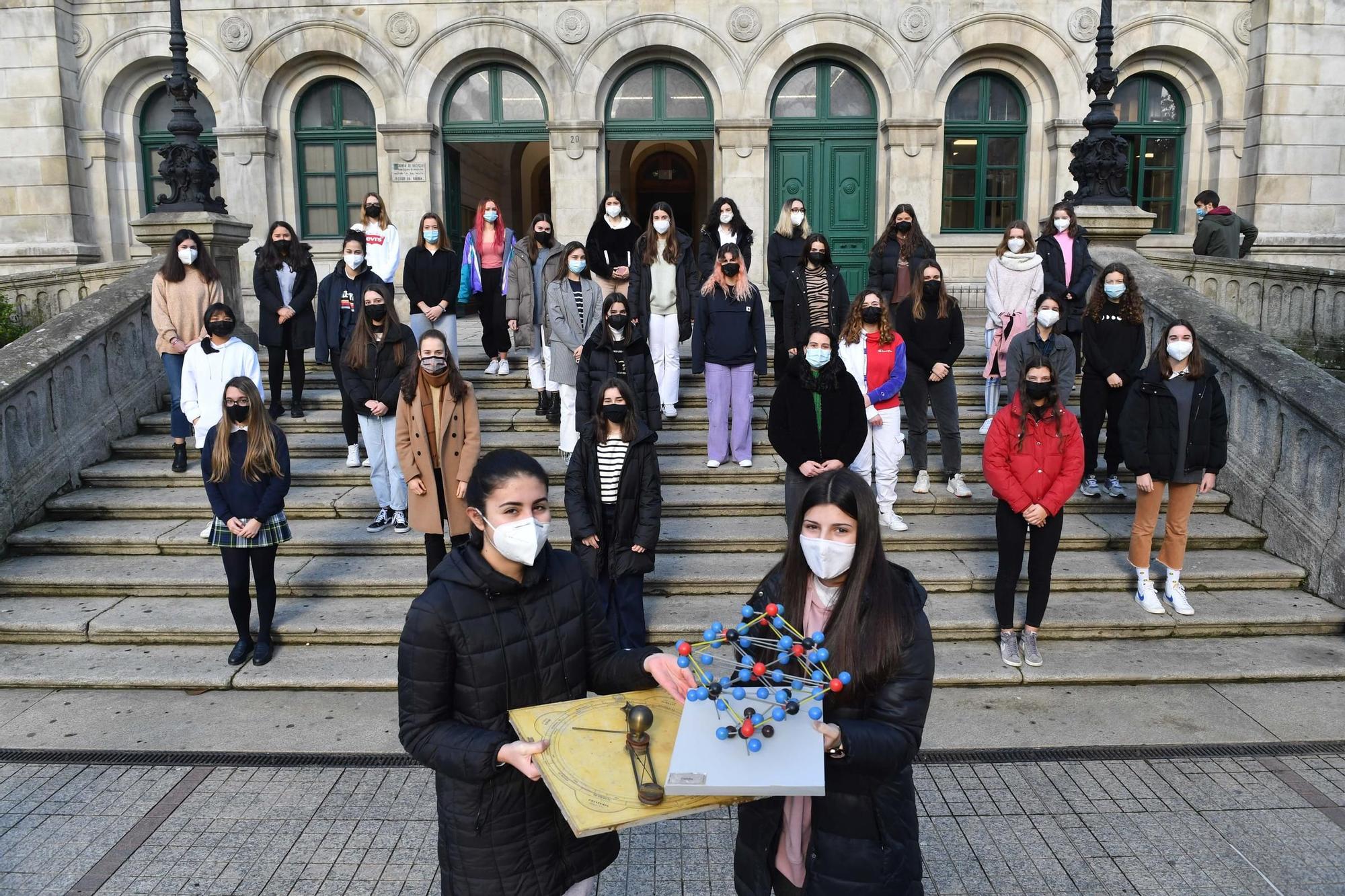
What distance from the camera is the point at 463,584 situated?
2959 millimetres

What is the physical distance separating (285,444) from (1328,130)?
1759 cm

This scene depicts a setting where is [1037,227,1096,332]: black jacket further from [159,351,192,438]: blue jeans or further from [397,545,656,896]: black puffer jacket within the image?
[159,351,192,438]: blue jeans

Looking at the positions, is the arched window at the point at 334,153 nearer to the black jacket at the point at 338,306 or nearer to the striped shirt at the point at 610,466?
the black jacket at the point at 338,306

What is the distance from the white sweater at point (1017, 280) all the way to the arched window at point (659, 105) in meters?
8.79

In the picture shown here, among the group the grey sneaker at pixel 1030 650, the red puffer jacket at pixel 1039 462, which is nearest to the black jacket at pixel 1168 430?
the red puffer jacket at pixel 1039 462

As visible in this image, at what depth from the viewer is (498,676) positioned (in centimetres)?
298

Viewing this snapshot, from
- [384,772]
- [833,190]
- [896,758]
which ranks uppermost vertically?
[833,190]

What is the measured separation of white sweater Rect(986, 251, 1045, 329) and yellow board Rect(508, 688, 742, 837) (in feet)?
26.5

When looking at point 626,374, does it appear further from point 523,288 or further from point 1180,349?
point 1180,349

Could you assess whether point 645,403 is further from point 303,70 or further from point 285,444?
point 303,70

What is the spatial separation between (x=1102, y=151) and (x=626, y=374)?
22.8 feet

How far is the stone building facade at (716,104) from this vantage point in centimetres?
1677

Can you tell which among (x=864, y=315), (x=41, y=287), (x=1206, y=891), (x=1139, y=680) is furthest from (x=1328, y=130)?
(x=41, y=287)

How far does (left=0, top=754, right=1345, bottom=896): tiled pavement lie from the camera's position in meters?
4.55
